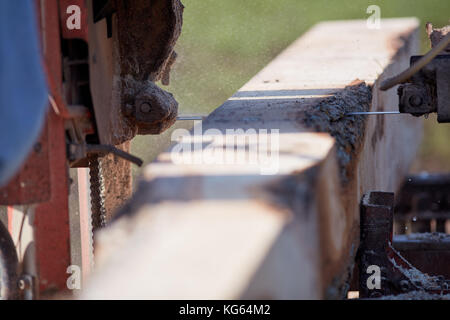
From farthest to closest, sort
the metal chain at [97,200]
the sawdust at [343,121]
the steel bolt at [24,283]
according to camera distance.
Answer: the metal chain at [97,200] < the sawdust at [343,121] < the steel bolt at [24,283]

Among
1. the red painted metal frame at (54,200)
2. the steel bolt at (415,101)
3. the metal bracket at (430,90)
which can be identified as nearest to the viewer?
the red painted metal frame at (54,200)

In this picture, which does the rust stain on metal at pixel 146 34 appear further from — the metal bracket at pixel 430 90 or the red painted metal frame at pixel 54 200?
the metal bracket at pixel 430 90

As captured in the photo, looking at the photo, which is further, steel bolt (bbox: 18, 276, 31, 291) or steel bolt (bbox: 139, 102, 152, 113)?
steel bolt (bbox: 139, 102, 152, 113)

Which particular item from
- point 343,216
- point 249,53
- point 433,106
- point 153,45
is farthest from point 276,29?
point 343,216

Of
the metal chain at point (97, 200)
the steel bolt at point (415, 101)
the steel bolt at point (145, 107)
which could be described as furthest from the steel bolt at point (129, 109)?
the steel bolt at point (415, 101)

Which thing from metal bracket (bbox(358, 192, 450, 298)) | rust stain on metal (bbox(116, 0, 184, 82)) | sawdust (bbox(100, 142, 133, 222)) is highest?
rust stain on metal (bbox(116, 0, 184, 82))

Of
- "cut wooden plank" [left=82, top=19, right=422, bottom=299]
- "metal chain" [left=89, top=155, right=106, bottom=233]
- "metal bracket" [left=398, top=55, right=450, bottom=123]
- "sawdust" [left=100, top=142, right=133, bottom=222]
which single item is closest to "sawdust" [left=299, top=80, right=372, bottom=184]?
"cut wooden plank" [left=82, top=19, right=422, bottom=299]

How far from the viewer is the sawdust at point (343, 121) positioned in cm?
282

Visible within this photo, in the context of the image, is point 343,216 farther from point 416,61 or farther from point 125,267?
point 125,267

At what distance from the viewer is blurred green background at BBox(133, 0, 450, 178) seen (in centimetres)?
869

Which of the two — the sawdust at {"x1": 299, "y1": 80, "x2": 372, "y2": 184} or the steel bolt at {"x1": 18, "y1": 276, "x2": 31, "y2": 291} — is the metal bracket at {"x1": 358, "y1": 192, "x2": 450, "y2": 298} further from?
the steel bolt at {"x1": 18, "y1": 276, "x2": 31, "y2": 291}

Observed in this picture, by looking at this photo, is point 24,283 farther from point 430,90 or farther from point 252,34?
point 252,34

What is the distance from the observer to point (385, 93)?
4.62 m

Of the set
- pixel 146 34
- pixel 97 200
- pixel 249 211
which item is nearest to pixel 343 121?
pixel 146 34
